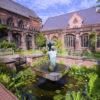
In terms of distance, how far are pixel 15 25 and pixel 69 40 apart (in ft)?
49.4

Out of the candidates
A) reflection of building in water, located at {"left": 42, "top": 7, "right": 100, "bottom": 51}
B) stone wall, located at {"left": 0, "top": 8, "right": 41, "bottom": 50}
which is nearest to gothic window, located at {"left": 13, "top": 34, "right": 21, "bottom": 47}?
stone wall, located at {"left": 0, "top": 8, "right": 41, "bottom": 50}

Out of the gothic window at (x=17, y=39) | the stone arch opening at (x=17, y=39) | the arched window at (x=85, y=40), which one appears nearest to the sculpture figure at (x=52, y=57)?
the arched window at (x=85, y=40)

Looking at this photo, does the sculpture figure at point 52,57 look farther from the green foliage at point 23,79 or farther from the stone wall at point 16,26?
the stone wall at point 16,26

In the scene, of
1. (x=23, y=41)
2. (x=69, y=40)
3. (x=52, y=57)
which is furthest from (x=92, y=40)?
(x=52, y=57)

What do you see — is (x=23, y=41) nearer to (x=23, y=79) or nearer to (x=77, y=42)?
(x=77, y=42)

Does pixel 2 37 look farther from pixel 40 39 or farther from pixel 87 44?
→ pixel 87 44

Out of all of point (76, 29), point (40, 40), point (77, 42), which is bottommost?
point (77, 42)

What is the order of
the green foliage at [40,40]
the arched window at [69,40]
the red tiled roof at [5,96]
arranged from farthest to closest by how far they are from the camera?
the green foliage at [40,40] < the arched window at [69,40] < the red tiled roof at [5,96]

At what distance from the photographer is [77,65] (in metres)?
20.7

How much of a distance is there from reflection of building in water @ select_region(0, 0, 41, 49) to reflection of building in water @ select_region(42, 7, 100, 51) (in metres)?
6.19

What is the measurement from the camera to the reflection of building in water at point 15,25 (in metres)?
35.6

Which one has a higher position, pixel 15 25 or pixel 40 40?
pixel 15 25

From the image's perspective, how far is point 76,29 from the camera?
38562 millimetres

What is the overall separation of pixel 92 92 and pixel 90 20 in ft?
Result: 97.6
